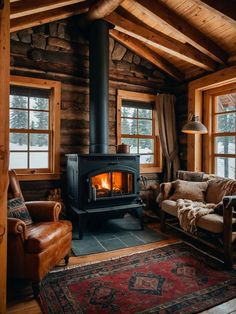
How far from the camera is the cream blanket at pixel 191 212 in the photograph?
9.86 ft

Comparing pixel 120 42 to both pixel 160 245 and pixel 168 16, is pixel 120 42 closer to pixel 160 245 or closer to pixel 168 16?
pixel 168 16

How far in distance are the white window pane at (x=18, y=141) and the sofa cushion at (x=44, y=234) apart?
181 cm

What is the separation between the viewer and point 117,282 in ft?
7.55

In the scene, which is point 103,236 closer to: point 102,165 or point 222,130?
point 102,165

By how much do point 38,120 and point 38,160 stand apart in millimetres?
687

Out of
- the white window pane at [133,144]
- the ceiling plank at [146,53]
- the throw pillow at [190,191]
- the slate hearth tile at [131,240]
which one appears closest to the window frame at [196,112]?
the ceiling plank at [146,53]

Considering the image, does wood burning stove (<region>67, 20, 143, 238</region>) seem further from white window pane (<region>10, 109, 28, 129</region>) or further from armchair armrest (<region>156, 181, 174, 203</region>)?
white window pane (<region>10, 109, 28, 129</region>)

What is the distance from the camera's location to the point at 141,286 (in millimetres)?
2246

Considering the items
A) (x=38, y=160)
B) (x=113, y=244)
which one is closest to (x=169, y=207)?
(x=113, y=244)

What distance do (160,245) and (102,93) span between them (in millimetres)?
2459

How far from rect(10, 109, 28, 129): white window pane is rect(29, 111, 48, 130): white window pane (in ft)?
0.31

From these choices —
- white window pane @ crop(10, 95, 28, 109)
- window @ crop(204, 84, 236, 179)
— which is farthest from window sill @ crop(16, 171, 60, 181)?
window @ crop(204, 84, 236, 179)

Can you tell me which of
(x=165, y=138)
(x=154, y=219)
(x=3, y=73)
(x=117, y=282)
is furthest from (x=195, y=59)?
(x=117, y=282)

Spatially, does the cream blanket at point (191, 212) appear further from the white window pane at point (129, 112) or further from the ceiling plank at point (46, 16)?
the ceiling plank at point (46, 16)
